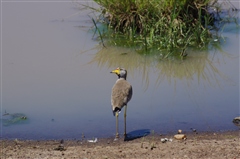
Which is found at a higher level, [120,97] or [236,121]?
[120,97]

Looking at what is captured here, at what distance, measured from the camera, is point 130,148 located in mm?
6820

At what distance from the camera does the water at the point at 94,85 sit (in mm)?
7785

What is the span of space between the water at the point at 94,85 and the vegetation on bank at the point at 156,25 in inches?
14.1

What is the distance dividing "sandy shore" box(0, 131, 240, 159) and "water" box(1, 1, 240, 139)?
280mm

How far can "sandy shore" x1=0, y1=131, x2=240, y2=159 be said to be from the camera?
653 centimetres

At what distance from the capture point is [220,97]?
880cm

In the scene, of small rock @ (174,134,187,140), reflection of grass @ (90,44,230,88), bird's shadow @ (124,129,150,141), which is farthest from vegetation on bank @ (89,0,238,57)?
small rock @ (174,134,187,140)

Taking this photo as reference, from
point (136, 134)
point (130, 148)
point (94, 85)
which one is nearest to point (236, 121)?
point (136, 134)

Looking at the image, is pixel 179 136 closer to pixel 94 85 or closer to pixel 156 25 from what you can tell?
pixel 94 85

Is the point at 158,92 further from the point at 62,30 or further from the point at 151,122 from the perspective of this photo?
the point at 62,30

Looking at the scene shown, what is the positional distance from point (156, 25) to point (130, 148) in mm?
4517

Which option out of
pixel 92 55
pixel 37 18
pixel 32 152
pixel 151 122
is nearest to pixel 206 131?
pixel 151 122

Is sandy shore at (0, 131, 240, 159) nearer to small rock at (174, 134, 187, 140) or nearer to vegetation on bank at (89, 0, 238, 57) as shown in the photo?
small rock at (174, 134, 187, 140)

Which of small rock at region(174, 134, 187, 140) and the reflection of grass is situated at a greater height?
the reflection of grass
